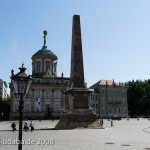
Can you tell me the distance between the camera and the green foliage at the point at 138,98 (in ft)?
319

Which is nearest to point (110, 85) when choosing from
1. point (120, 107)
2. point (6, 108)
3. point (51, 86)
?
point (120, 107)

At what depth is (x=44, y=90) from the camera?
78188mm

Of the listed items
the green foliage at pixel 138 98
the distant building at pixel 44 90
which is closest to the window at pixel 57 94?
the distant building at pixel 44 90

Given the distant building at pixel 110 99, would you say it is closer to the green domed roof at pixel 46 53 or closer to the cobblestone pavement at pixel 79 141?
the green domed roof at pixel 46 53

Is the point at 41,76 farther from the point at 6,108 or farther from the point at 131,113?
the point at 131,113

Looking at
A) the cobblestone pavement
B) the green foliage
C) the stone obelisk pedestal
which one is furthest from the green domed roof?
the cobblestone pavement

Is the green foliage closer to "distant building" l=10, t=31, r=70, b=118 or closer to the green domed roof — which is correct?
"distant building" l=10, t=31, r=70, b=118

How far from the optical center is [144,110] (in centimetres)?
9769

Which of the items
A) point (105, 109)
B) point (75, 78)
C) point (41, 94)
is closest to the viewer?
Answer: point (75, 78)

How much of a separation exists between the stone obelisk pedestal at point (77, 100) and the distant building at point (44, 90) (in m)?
37.8

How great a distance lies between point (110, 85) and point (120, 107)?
23.6 feet

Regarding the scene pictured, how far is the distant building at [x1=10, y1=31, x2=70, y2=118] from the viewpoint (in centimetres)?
7456

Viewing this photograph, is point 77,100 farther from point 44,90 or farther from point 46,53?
point 46,53

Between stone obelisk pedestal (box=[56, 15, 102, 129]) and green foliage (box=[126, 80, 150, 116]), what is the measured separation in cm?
6512
